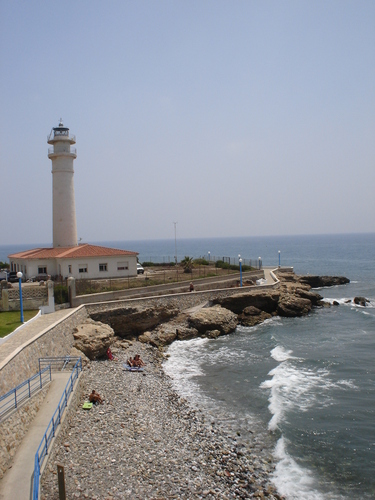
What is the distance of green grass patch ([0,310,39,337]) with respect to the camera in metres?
20.8

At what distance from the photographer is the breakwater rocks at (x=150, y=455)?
12.4 meters

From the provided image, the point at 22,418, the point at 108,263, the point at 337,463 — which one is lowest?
the point at 337,463

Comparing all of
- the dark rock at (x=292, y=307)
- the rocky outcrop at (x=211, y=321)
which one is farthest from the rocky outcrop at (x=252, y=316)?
the rocky outcrop at (x=211, y=321)

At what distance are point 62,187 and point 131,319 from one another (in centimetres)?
1587

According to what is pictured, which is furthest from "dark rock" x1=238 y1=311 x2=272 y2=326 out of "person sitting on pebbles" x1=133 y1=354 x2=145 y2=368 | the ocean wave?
the ocean wave

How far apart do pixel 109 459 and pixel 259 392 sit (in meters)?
8.95

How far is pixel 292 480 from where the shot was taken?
13453 mm

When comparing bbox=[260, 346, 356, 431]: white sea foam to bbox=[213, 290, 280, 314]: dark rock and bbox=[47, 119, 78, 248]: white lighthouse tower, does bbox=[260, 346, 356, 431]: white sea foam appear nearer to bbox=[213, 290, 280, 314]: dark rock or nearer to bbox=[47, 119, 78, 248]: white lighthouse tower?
bbox=[213, 290, 280, 314]: dark rock

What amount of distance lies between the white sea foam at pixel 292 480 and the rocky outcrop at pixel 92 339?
40.2 ft

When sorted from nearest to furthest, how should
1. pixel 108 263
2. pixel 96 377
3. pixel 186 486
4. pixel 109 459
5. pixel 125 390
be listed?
pixel 186 486, pixel 109 459, pixel 125 390, pixel 96 377, pixel 108 263

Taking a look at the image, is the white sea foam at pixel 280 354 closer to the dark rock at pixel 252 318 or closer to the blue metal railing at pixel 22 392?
the dark rock at pixel 252 318

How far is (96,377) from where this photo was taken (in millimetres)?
21109

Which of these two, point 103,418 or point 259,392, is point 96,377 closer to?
point 103,418

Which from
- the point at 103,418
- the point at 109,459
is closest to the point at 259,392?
the point at 103,418
